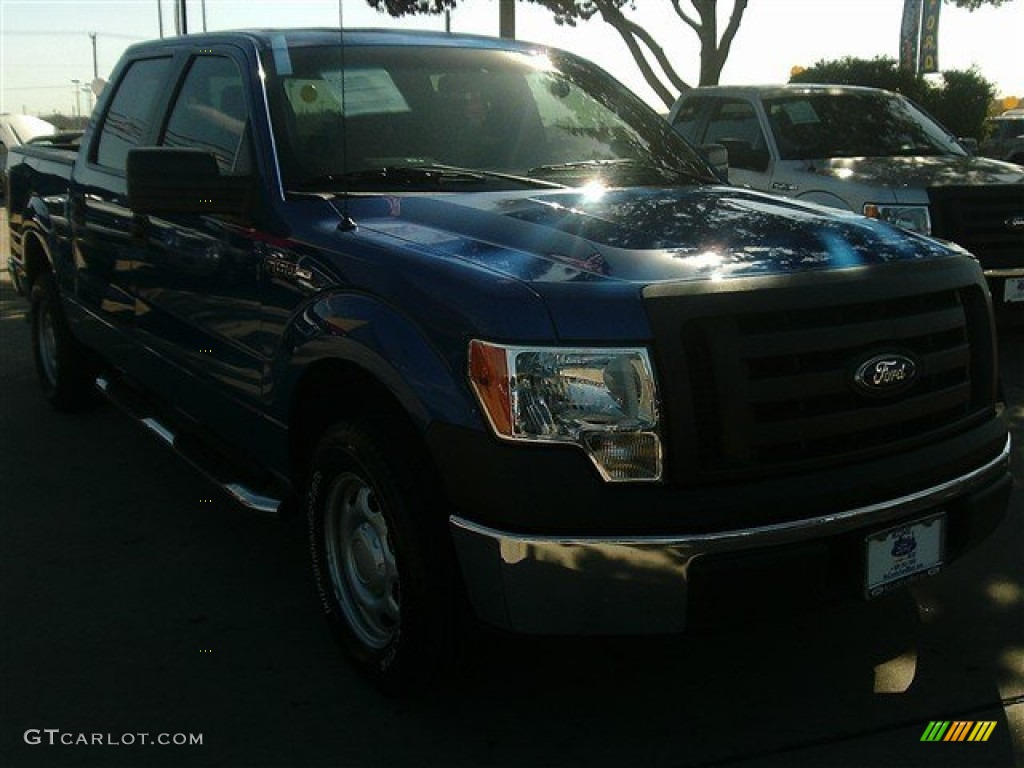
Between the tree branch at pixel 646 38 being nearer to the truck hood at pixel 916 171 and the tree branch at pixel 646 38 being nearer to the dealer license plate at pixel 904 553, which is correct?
the truck hood at pixel 916 171

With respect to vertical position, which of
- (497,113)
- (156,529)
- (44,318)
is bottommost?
(156,529)

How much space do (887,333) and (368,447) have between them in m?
1.38

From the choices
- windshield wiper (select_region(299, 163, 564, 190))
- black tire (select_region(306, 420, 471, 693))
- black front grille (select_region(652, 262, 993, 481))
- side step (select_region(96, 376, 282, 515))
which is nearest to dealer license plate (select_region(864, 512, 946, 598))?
black front grille (select_region(652, 262, 993, 481))

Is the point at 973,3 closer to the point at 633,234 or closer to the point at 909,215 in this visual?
the point at 909,215

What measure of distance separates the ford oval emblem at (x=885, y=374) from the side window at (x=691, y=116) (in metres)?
7.16

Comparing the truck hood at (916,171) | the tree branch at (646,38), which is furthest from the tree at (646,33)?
the truck hood at (916,171)

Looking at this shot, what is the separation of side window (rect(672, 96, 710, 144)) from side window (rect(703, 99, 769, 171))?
0.19 m

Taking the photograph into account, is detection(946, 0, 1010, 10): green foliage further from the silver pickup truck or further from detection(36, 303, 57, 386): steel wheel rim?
detection(36, 303, 57, 386): steel wheel rim

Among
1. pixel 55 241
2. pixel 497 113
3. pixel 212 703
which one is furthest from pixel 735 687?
pixel 55 241

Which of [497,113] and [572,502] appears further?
[497,113]

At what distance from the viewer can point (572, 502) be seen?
2.66m

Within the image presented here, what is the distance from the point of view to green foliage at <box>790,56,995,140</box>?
20172 mm

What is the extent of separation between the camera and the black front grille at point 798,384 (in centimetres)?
272

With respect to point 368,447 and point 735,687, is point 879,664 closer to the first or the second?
point 735,687
